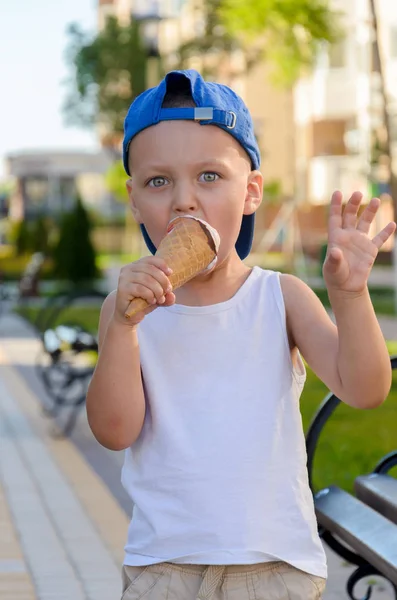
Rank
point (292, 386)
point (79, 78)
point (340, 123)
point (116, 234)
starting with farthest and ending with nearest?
point (116, 234)
point (79, 78)
point (340, 123)
point (292, 386)

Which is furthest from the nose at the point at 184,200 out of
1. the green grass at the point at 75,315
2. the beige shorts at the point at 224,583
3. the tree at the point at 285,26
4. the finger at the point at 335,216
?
the green grass at the point at 75,315

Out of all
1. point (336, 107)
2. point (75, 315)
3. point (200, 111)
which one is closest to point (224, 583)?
point (200, 111)

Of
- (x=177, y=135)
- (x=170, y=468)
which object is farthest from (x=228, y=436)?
(x=177, y=135)

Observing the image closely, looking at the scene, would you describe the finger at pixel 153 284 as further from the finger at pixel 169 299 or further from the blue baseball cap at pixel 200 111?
the blue baseball cap at pixel 200 111

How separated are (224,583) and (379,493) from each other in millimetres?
1428

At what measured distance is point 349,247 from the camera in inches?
94.6

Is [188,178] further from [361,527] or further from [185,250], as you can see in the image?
[361,527]

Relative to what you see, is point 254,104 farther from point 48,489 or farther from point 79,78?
point 48,489

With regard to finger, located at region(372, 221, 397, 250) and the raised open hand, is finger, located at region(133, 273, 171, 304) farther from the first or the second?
finger, located at region(372, 221, 397, 250)

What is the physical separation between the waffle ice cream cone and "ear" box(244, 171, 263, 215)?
0.24m

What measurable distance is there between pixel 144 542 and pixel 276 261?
37.2 meters

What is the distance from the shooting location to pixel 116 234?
6153 cm

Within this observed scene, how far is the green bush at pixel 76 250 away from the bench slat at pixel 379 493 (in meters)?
23.5

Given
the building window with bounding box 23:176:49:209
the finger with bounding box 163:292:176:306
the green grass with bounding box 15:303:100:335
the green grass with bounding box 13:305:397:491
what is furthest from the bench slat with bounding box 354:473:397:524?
the building window with bounding box 23:176:49:209
